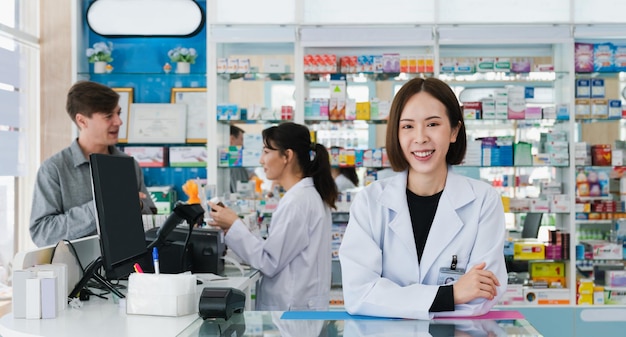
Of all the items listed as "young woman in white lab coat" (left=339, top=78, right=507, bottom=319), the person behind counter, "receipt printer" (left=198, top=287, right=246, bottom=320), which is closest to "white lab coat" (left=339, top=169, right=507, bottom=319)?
"young woman in white lab coat" (left=339, top=78, right=507, bottom=319)

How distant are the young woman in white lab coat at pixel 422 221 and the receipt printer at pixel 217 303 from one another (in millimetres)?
366

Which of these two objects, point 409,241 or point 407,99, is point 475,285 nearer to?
point 409,241

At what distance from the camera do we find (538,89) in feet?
18.0

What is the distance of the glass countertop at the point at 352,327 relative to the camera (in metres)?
1.96

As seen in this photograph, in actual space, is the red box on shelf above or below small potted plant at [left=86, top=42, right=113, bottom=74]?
below

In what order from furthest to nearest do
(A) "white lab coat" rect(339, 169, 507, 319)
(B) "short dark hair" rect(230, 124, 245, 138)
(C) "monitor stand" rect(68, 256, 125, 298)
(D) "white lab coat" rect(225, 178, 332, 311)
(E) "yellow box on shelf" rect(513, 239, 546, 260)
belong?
(B) "short dark hair" rect(230, 124, 245, 138) → (E) "yellow box on shelf" rect(513, 239, 546, 260) → (D) "white lab coat" rect(225, 178, 332, 311) → (C) "monitor stand" rect(68, 256, 125, 298) → (A) "white lab coat" rect(339, 169, 507, 319)

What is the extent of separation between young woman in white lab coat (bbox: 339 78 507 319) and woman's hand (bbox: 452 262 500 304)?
1 centimetres

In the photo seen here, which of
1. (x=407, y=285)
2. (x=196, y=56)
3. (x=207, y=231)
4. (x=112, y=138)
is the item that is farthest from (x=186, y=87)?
(x=407, y=285)

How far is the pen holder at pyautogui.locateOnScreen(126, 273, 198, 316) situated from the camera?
89.0 inches

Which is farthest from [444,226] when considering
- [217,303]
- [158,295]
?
[158,295]

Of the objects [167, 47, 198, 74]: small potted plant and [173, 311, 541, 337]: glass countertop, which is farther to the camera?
[167, 47, 198, 74]: small potted plant

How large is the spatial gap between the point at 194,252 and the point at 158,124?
275 centimetres

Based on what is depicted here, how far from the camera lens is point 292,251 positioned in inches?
130

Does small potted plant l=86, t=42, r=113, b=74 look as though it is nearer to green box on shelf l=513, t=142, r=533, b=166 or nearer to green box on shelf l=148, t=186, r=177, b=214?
green box on shelf l=148, t=186, r=177, b=214
